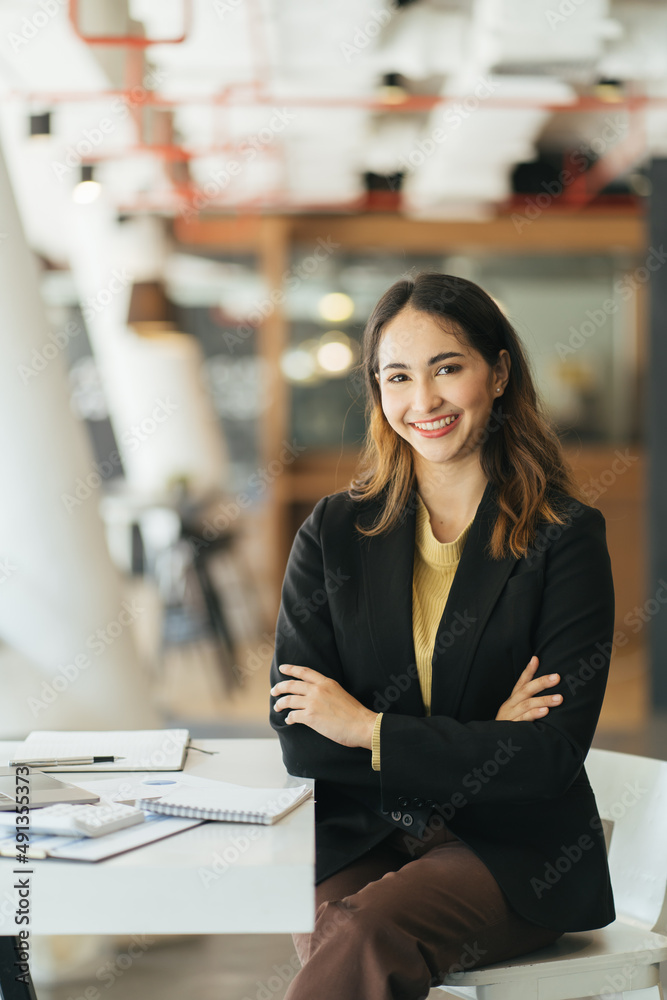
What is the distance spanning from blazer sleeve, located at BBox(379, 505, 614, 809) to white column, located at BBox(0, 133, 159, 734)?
1.44 m

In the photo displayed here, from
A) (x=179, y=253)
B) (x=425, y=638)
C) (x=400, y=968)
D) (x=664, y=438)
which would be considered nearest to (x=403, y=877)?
(x=400, y=968)

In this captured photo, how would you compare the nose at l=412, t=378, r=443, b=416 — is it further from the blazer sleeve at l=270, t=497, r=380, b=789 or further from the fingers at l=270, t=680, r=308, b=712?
the fingers at l=270, t=680, r=308, b=712

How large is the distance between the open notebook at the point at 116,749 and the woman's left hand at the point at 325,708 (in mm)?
234

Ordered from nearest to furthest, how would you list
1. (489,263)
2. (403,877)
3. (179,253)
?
(403,877) < (489,263) < (179,253)

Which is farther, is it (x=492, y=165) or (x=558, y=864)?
(x=492, y=165)

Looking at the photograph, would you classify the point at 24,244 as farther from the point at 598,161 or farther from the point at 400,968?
the point at 598,161

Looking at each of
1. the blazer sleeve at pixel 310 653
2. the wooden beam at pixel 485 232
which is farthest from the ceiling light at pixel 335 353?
the blazer sleeve at pixel 310 653

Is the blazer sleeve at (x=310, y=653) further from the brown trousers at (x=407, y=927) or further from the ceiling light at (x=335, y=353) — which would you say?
the ceiling light at (x=335, y=353)

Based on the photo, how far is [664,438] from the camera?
595 cm

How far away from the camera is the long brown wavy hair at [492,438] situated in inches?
77.5

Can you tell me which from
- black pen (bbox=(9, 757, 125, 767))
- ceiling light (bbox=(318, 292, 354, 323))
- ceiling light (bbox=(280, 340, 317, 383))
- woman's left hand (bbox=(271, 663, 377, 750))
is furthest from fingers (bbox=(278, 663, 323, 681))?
ceiling light (bbox=(318, 292, 354, 323))

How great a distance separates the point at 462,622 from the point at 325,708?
0.99ft

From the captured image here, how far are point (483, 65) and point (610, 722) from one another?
348 cm

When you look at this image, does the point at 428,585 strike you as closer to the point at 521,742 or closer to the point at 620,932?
the point at 521,742
